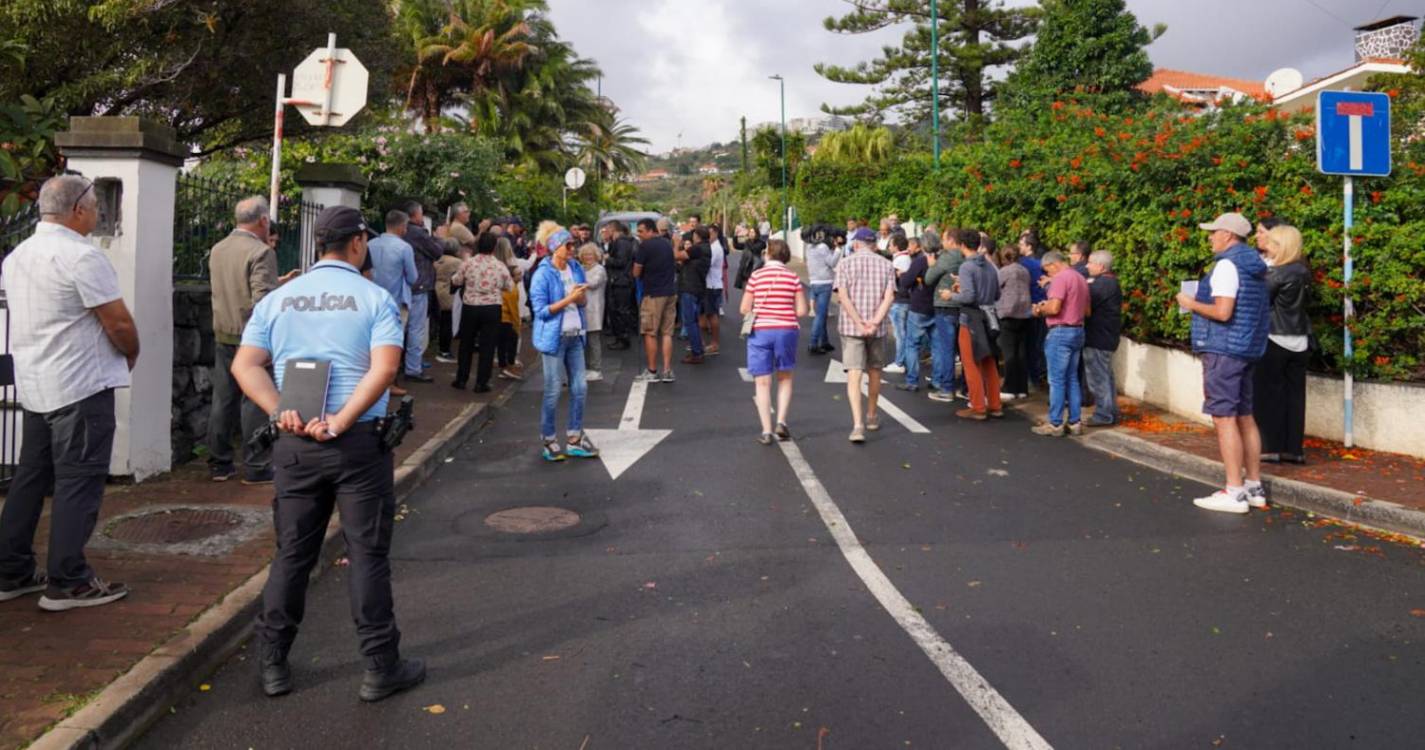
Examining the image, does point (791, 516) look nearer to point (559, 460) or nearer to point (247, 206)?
point (559, 460)

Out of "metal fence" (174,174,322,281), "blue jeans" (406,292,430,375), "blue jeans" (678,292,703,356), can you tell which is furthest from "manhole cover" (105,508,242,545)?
"blue jeans" (678,292,703,356)

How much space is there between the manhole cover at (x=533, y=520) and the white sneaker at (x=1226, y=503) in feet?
14.0

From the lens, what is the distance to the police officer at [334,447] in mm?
4211

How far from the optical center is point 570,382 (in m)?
9.41

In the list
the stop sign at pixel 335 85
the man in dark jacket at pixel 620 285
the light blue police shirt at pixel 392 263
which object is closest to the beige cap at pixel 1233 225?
the stop sign at pixel 335 85

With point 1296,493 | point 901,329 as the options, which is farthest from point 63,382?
point 901,329

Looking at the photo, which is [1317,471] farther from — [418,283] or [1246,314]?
[418,283]

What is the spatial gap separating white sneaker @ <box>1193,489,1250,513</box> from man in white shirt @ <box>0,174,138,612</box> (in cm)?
659

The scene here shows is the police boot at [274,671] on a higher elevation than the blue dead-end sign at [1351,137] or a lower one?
lower

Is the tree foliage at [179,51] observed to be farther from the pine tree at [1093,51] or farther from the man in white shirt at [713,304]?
the pine tree at [1093,51]

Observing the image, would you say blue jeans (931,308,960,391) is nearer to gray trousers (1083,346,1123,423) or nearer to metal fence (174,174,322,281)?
gray trousers (1083,346,1123,423)

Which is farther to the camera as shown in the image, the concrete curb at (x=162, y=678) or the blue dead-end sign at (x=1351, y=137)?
the blue dead-end sign at (x=1351, y=137)

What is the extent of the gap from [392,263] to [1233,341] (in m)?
7.48

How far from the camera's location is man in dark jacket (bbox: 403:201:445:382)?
12273 millimetres
